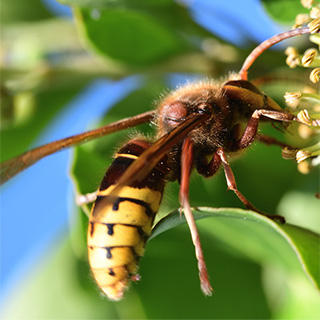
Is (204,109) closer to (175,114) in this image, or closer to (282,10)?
(175,114)

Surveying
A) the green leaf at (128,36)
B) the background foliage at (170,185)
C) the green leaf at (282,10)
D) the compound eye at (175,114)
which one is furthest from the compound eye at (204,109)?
the green leaf at (128,36)

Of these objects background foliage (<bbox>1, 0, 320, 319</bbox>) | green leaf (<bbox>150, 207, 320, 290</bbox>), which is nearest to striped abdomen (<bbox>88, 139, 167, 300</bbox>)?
green leaf (<bbox>150, 207, 320, 290</bbox>)

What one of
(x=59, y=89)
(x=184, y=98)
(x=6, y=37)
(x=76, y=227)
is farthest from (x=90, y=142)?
(x=6, y=37)

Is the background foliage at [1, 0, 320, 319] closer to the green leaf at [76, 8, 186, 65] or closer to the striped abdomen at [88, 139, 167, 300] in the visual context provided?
the green leaf at [76, 8, 186, 65]

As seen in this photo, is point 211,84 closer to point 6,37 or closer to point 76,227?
point 76,227

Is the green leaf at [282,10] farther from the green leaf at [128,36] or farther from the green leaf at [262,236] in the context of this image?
the green leaf at [262,236]

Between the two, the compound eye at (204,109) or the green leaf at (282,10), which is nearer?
the compound eye at (204,109)
